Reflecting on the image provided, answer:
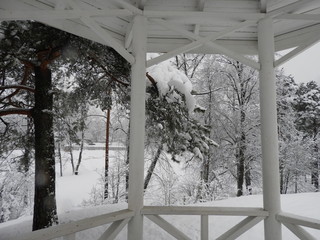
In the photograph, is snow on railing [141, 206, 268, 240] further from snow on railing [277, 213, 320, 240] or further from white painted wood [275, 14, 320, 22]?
white painted wood [275, 14, 320, 22]

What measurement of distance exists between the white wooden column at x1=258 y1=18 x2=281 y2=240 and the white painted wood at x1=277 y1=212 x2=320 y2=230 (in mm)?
81

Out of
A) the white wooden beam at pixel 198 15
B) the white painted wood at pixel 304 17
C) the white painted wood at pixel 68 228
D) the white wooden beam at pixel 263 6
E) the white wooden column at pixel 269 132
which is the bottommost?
the white painted wood at pixel 68 228

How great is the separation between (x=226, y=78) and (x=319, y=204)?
662 centimetres

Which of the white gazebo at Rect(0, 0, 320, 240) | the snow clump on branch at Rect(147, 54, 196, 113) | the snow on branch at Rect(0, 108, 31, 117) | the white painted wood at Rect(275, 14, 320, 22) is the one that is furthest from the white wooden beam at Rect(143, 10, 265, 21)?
the snow on branch at Rect(0, 108, 31, 117)

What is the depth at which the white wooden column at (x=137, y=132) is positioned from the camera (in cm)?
238

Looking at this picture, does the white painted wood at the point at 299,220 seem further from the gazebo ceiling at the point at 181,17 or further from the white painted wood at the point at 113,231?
the gazebo ceiling at the point at 181,17

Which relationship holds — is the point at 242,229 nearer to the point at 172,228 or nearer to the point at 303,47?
the point at 172,228

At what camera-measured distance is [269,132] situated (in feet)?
8.36

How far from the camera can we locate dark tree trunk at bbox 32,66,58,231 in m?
4.30

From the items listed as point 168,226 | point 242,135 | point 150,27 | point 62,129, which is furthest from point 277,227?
point 242,135

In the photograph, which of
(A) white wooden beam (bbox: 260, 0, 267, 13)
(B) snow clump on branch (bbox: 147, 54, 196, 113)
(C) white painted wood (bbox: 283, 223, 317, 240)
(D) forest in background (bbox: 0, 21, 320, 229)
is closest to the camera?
(C) white painted wood (bbox: 283, 223, 317, 240)

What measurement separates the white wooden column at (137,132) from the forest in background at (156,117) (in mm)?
2369

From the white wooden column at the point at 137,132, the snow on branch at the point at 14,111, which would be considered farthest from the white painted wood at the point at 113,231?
the snow on branch at the point at 14,111

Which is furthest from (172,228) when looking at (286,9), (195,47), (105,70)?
(105,70)
